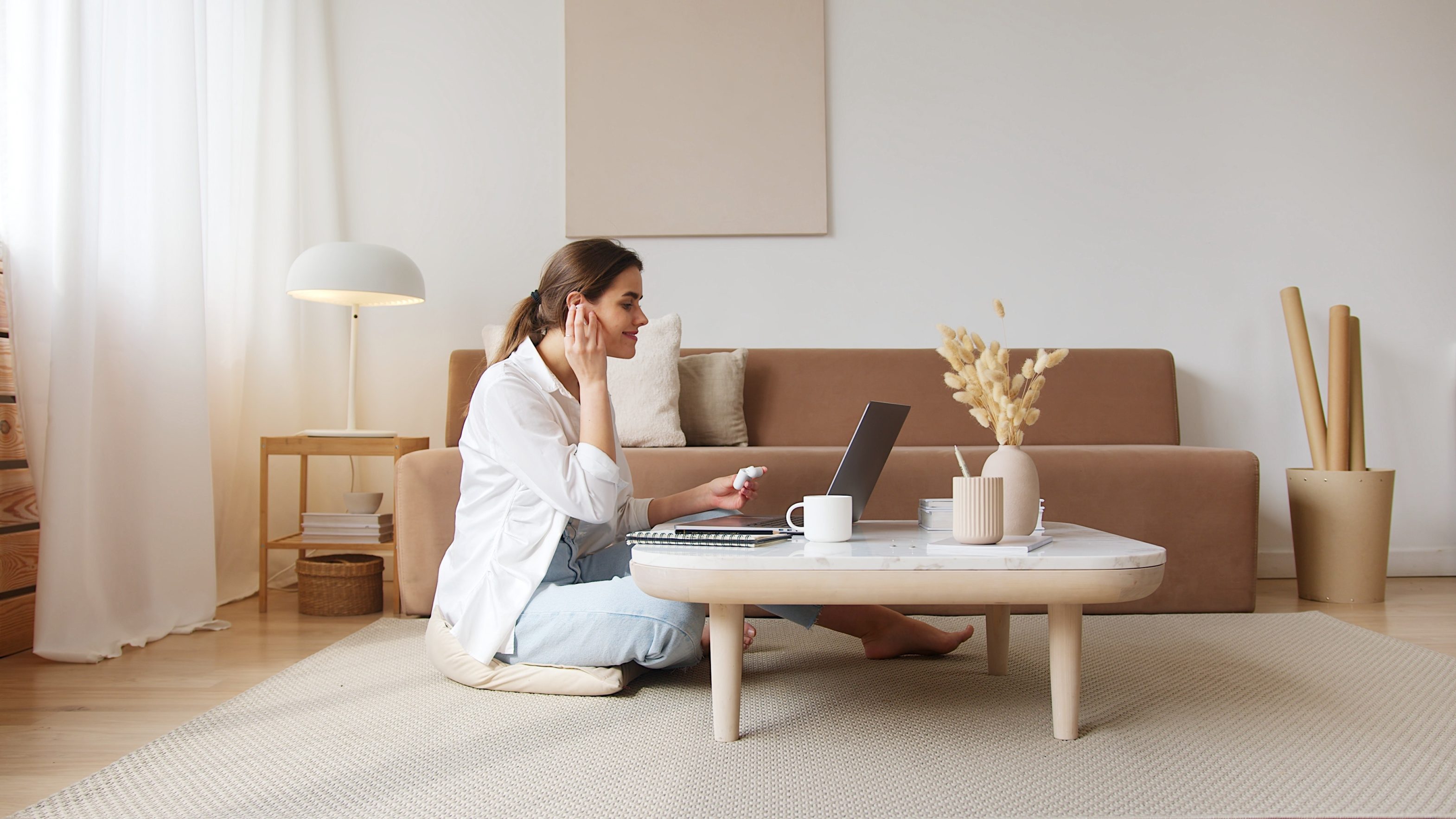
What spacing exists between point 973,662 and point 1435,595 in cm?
192

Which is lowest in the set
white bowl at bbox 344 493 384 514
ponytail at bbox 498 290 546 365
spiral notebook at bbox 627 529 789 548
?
white bowl at bbox 344 493 384 514

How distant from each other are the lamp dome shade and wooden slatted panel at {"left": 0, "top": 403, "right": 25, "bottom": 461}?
82cm

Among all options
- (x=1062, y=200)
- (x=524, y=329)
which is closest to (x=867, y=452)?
(x=524, y=329)

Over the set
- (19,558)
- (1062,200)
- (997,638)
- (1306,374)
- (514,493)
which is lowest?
(997,638)

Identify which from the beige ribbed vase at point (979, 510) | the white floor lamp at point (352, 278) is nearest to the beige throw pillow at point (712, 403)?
the white floor lamp at point (352, 278)

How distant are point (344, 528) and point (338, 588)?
198 millimetres

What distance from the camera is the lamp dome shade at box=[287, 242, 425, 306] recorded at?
2820 mm

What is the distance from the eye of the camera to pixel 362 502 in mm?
2838

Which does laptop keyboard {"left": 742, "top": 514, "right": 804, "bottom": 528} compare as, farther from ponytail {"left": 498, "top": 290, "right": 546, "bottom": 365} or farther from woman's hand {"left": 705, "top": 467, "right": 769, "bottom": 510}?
ponytail {"left": 498, "top": 290, "right": 546, "bottom": 365}

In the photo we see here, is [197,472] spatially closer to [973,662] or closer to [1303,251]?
[973,662]

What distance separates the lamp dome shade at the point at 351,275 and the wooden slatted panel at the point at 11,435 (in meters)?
0.82

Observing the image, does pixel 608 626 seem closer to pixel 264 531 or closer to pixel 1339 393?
pixel 264 531

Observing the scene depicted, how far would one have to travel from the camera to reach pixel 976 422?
3186 mm

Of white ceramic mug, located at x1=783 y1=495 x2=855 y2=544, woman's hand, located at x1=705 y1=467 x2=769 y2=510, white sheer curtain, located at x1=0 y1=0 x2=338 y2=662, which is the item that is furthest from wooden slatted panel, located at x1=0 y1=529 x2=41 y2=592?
white ceramic mug, located at x1=783 y1=495 x2=855 y2=544
